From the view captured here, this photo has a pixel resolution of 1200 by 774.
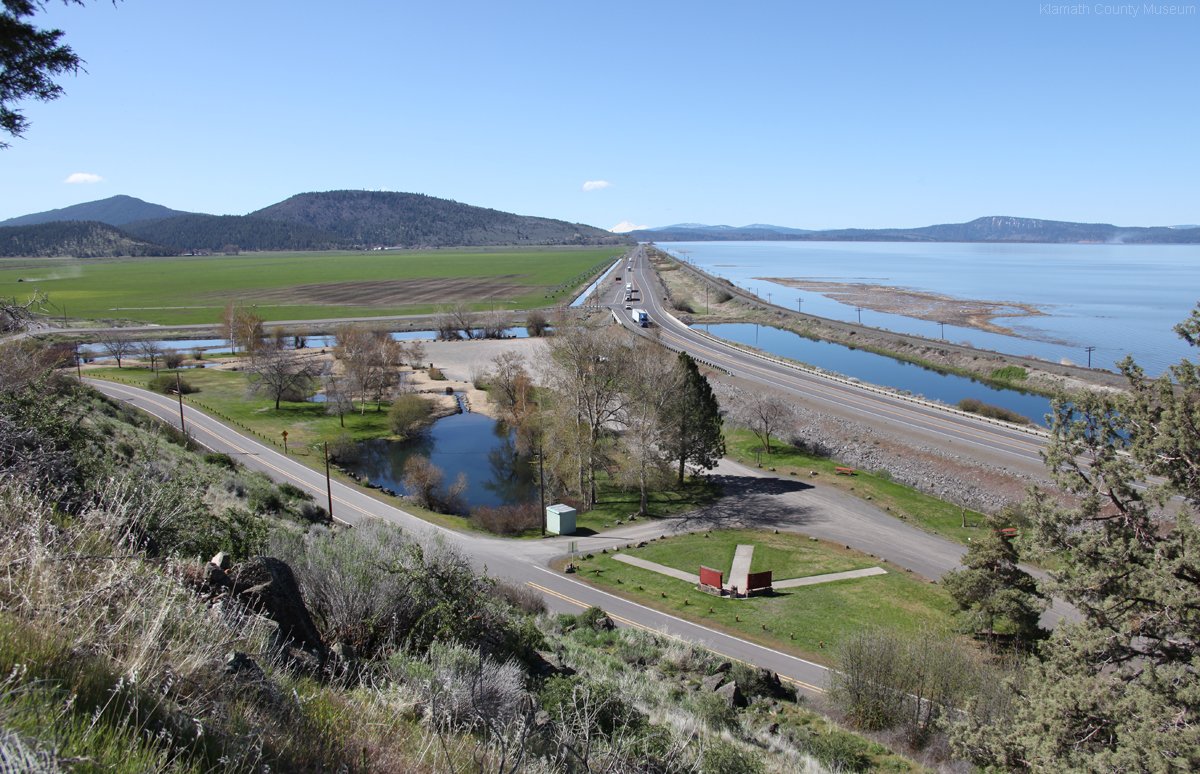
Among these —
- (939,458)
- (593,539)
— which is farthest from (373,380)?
(939,458)

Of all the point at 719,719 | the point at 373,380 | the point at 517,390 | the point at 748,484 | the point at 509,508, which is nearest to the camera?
the point at 719,719

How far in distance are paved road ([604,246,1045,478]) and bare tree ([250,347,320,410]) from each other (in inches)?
1704

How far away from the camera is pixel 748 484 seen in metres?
46.7

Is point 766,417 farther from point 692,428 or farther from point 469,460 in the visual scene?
point 469,460

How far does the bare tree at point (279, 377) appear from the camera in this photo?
68.9 meters

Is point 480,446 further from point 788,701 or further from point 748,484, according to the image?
point 788,701

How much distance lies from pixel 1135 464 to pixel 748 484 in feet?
111

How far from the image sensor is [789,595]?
99.9ft

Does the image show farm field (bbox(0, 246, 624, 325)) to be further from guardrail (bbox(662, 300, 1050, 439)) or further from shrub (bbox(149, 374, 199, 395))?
guardrail (bbox(662, 300, 1050, 439))

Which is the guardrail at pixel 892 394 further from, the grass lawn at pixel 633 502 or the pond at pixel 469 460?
the pond at pixel 469 460

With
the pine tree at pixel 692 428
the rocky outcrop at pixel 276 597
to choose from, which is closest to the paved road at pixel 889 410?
the pine tree at pixel 692 428

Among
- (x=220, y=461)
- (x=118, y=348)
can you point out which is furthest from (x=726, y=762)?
(x=118, y=348)

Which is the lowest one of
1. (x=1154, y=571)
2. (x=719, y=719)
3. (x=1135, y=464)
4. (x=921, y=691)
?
(x=921, y=691)

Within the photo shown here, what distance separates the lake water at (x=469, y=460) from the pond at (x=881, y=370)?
4230cm
